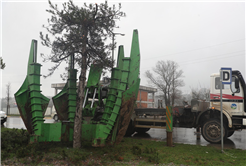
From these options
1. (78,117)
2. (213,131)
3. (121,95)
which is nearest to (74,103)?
(78,117)

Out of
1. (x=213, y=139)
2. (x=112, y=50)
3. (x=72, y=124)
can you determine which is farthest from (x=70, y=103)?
(x=213, y=139)

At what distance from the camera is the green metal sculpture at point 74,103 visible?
244 inches

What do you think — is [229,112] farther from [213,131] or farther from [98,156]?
[98,156]

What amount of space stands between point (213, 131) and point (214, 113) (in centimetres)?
83

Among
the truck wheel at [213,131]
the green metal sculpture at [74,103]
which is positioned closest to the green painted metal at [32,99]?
the green metal sculpture at [74,103]

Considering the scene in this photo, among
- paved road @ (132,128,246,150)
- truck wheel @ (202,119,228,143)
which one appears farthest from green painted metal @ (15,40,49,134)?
truck wheel @ (202,119,228,143)

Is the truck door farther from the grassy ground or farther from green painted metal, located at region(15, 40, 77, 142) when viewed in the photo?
green painted metal, located at region(15, 40, 77, 142)

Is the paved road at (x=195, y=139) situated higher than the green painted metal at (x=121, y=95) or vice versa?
the green painted metal at (x=121, y=95)

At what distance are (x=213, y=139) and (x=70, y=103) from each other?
20.5 feet

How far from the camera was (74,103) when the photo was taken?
282 inches

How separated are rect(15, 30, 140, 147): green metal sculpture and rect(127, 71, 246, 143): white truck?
376cm

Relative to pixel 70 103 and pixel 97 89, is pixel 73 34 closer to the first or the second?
pixel 70 103

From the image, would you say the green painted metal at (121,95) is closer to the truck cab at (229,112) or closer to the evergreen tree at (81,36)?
the evergreen tree at (81,36)

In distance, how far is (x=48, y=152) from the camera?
6023mm
